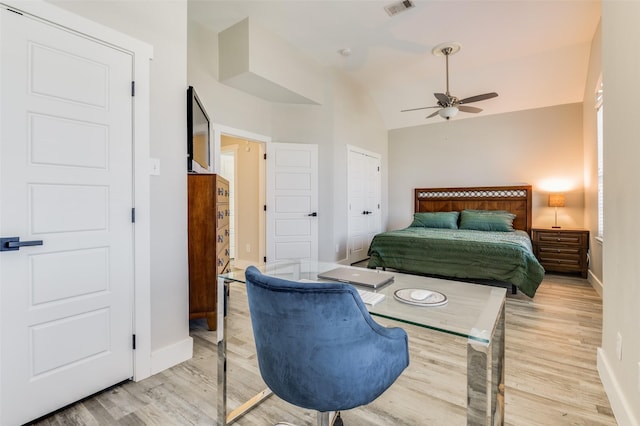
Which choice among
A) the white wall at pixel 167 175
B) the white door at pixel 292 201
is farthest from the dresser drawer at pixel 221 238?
the white door at pixel 292 201

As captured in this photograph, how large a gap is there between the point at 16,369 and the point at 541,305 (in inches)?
168

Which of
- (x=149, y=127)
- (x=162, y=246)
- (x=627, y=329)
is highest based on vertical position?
(x=149, y=127)

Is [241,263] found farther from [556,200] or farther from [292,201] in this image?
[556,200]

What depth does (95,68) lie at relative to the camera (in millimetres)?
1756

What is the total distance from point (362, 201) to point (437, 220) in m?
1.39

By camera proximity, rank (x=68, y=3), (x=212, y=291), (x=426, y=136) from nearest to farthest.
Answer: (x=68, y=3)
(x=212, y=291)
(x=426, y=136)

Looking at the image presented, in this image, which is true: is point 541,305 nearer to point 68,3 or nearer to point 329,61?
point 329,61

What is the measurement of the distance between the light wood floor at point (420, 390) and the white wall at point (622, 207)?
221 millimetres

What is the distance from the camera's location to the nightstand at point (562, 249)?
4301 mm

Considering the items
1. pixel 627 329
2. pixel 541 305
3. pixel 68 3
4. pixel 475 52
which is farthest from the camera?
pixel 475 52

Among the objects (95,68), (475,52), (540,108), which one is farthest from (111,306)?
(540,108)

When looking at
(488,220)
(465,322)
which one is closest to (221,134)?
(465,322)

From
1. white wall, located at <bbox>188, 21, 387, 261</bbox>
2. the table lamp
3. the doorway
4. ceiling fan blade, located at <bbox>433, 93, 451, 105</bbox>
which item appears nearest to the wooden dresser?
white wall, located at <bbox>188, 21, 387, 261</bbox>

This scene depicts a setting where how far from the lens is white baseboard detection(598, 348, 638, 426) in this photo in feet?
4.69
